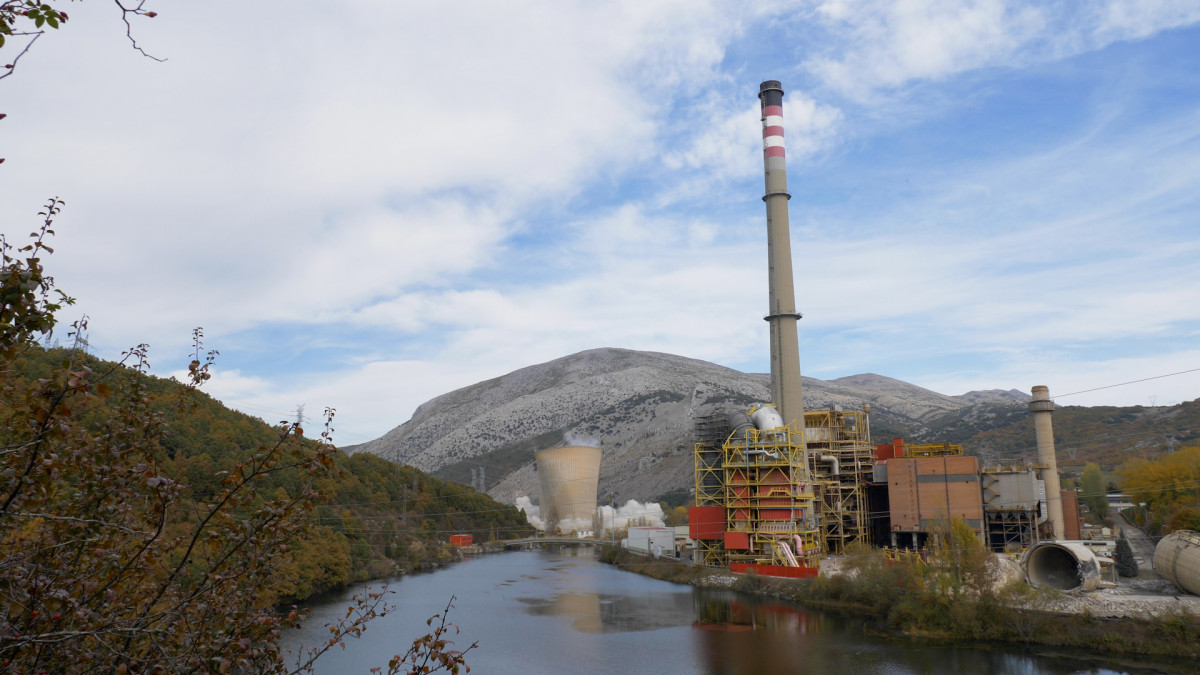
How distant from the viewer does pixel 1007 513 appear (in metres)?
28.0

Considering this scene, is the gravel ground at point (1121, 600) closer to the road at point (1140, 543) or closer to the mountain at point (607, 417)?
the road at point (1140, 543)

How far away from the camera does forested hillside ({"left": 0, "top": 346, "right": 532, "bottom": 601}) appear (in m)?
22.1

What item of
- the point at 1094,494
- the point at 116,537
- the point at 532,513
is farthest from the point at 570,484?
the point at 116,537

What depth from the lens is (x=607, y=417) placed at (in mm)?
104062

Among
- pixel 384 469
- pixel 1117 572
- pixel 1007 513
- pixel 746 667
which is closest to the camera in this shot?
pixel 746 667

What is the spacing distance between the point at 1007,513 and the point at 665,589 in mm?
13073

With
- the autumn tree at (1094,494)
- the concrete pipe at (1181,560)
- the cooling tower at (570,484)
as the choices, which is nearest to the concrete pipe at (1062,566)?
the concrete pipe at (1181,560)

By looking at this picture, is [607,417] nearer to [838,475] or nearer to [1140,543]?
[838,475]

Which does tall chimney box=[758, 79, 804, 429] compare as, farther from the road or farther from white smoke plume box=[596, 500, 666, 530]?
white smoke plume box=[596, 500, 666, 530]

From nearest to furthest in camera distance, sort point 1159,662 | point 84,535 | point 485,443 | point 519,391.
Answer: point 84,535 < point 1159,662 < point 485,443 < point 519,391

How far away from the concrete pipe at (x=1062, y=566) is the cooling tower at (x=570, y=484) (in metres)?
40.2

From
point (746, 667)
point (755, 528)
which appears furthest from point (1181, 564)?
point (755, 528)

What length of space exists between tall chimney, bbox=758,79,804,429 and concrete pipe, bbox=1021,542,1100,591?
36.4ft

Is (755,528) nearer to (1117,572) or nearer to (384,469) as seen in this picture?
(1117,572)
